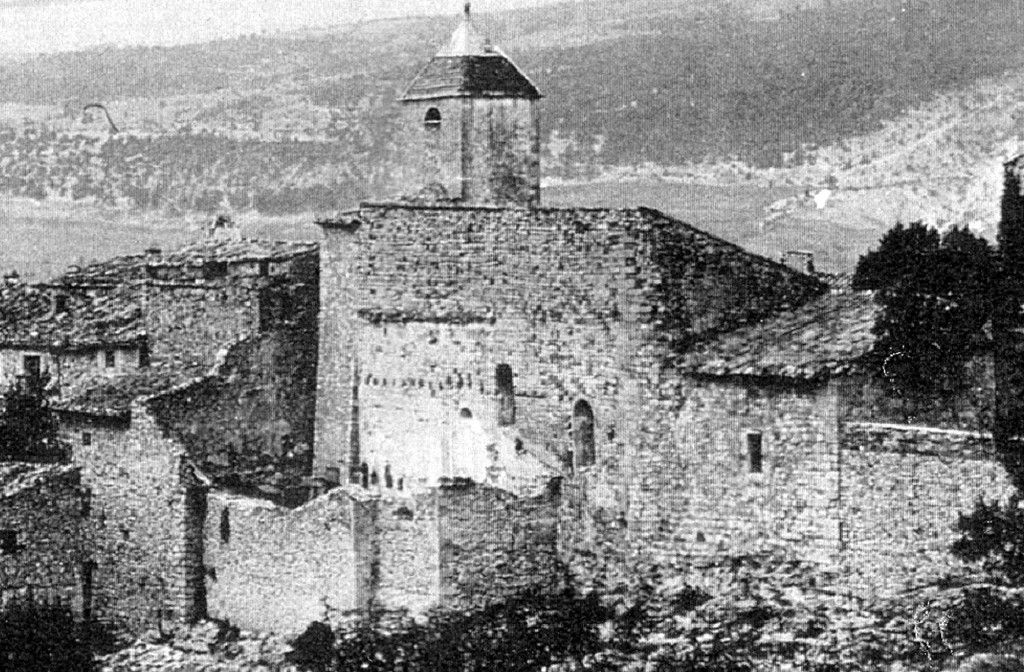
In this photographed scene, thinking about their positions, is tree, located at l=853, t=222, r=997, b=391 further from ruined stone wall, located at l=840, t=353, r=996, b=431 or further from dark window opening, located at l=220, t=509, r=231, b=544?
dark window opening, located at l=220, t=509, r=231, b=544

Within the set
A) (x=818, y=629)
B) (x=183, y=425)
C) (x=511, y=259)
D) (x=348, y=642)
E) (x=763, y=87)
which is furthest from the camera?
(x=763, y=87)

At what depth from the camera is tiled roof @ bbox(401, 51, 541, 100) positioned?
38.9m

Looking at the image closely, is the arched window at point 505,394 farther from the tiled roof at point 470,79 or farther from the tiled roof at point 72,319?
the tiled roof at point 72,319

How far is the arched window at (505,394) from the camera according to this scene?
32781mm

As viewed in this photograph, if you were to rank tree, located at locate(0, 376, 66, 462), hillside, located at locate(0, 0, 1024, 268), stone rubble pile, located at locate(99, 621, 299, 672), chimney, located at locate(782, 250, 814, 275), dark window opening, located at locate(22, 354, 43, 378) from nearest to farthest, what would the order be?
stone rubble pile, located at locate(99, 621, 299, 672) < tree, located at locate(0, 376, 66, 462) < dark window opening, located at locate(22, 354, 43, 378) < chimney, located at locate(782, 250, 814, 275) < hillside, located at locate(0, 0, 1024, 268)

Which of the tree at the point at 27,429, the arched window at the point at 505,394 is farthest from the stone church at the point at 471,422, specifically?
the tree at the point at 27,429

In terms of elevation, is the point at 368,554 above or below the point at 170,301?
below

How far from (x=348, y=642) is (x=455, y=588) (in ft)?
6.06

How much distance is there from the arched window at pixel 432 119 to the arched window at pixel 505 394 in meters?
7.77

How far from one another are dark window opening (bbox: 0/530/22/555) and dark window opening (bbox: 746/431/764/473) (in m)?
13.5

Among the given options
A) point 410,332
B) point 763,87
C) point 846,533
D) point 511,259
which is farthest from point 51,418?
point 763,87

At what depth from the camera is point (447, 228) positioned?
109ft

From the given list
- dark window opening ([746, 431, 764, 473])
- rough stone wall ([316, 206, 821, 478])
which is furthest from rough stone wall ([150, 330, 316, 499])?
dark window opening ([746, 431, 764, 473])

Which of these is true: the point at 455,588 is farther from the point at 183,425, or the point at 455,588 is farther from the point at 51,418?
the point at 51,418
